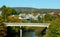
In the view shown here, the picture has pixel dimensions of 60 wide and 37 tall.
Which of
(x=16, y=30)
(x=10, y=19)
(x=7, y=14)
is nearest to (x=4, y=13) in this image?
(x=7, y=14)

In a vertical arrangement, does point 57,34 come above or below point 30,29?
above

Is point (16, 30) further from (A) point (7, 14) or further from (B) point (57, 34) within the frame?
(B) point (57, 34)

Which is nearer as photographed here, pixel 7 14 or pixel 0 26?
pixel 0 26

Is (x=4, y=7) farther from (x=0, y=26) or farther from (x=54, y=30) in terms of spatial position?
(x=54, y=30)

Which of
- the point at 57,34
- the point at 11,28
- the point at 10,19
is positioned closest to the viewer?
the point at 57,34

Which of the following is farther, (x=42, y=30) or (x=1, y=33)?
(x=42, y=30)

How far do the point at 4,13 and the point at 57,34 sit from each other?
4287cm

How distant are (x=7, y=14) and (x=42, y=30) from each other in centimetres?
2037

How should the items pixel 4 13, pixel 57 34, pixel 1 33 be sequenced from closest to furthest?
pixel 57 34 → pixel 1 33 → pixel 4 13

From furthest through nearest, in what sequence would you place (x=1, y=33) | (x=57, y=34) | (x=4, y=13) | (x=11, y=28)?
(x=4, y=13) → (x=11, y=28) → (x=1, y=33) → (x=57, y=34)

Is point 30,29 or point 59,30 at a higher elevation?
point 59,30

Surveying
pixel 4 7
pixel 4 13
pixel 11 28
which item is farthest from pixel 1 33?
pixel 4 7

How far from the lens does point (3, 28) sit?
47375 millimetres

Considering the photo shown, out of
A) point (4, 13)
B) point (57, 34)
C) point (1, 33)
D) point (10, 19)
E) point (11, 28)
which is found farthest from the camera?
point (4, 13)
